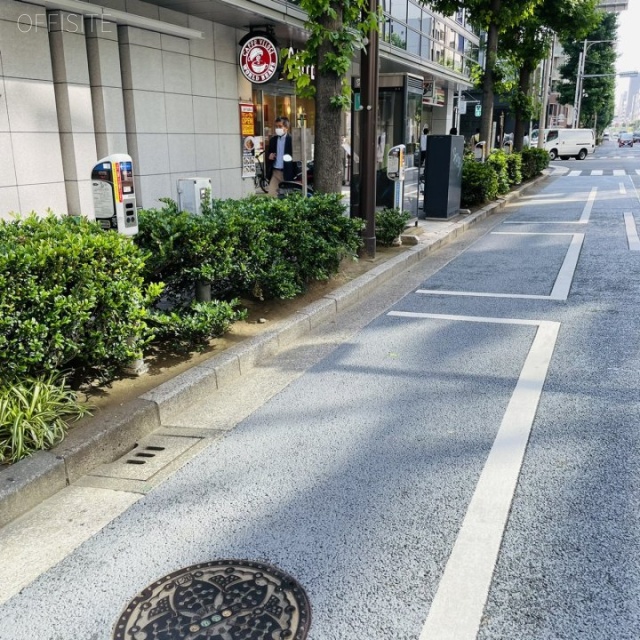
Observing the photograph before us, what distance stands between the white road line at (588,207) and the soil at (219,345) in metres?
7.33

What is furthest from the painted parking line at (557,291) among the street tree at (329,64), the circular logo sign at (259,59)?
the circular logo sign at (259,59)

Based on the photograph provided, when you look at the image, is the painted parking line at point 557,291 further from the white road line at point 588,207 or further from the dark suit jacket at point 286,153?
the dark suit jacket at point 286,153

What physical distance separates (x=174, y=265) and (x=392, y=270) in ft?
13.7

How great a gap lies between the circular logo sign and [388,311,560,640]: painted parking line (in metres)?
9.14

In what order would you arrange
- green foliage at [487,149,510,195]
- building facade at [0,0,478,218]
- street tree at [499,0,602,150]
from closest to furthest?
building facade at [0,0,478,218] → green foliage at [487,149,510,195] → street tree at [499,0,602,150]

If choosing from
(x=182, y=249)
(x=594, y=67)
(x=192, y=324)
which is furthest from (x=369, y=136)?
(x=594, y=67)

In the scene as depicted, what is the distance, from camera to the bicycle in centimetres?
1465

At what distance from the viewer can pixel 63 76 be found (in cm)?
912

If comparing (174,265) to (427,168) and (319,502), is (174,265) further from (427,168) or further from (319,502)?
(427,168)

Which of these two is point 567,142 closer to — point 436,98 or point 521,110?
point 436,98

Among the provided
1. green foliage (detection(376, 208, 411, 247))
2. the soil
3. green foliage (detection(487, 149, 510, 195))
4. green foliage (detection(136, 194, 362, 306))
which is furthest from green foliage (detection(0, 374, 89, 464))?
green foliage (detection(487, 149, 510, 195))

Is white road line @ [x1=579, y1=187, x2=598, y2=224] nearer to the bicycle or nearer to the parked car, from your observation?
the bicycle

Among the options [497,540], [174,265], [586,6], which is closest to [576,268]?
[174,265]

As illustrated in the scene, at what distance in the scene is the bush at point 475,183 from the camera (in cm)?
1517
